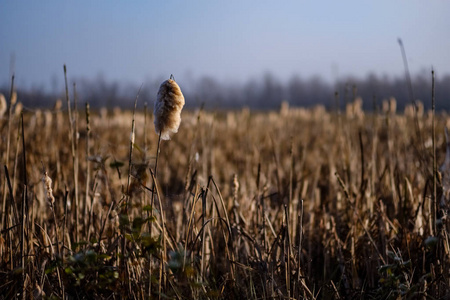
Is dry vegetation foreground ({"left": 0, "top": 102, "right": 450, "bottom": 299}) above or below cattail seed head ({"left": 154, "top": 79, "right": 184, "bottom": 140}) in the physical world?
below

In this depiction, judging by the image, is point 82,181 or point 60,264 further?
point 82,181

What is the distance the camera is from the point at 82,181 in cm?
390

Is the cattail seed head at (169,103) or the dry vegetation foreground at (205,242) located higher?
the cattail seed head at (169,103)

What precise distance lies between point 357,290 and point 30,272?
1153 mm

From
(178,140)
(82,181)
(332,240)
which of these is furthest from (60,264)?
(178,140)

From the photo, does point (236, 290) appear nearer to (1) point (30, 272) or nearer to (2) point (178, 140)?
(1) point (30, 272)

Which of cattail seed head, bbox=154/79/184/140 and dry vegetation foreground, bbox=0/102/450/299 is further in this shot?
dry vegetation foreground, bbox=0/102/450/299

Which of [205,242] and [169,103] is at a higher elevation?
[169,103]

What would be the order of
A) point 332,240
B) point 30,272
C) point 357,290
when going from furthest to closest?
point 332,240
point 357,290
point 30,272

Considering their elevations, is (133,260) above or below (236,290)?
above

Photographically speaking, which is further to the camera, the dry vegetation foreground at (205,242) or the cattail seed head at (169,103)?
the dry vegetation foreground at (205,242)

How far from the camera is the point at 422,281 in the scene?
4.89ft

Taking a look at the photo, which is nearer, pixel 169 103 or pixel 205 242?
pixel 169 103

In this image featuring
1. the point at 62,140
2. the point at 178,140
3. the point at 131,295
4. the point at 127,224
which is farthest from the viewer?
the point at 178,140
